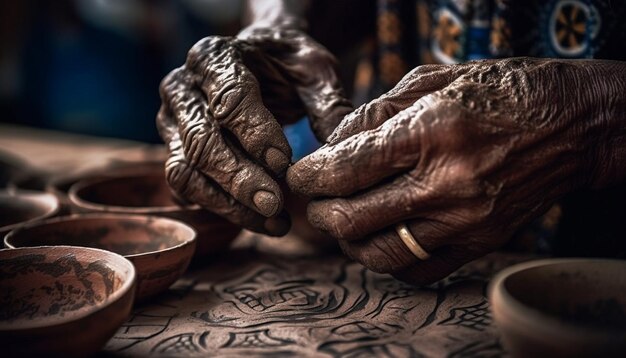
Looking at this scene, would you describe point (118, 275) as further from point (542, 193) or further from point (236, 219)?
point (542, 193)

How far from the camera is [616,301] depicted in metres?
1.25

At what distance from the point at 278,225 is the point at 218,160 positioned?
25 cm

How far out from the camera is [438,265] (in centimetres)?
148

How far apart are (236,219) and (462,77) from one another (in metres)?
0.69

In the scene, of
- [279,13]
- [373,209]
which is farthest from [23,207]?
[373,209]

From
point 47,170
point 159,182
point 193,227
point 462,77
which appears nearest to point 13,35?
point 47,170

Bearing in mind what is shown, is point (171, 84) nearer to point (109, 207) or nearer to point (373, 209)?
point (109, 207)

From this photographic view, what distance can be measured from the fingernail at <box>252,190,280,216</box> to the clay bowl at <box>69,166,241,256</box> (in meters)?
0.37

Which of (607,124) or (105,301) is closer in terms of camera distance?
(105,301)

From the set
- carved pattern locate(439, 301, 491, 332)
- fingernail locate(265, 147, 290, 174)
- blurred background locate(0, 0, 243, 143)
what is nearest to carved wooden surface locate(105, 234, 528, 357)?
carved pattern locate(439, 301, 491, 332)

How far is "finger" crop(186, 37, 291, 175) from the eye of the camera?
152 centimetres

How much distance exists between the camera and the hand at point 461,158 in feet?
4.27

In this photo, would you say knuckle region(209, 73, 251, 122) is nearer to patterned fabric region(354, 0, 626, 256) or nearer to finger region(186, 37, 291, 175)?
finger region(186, 37, 291, 175)

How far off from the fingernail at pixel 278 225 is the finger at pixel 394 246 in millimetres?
217
